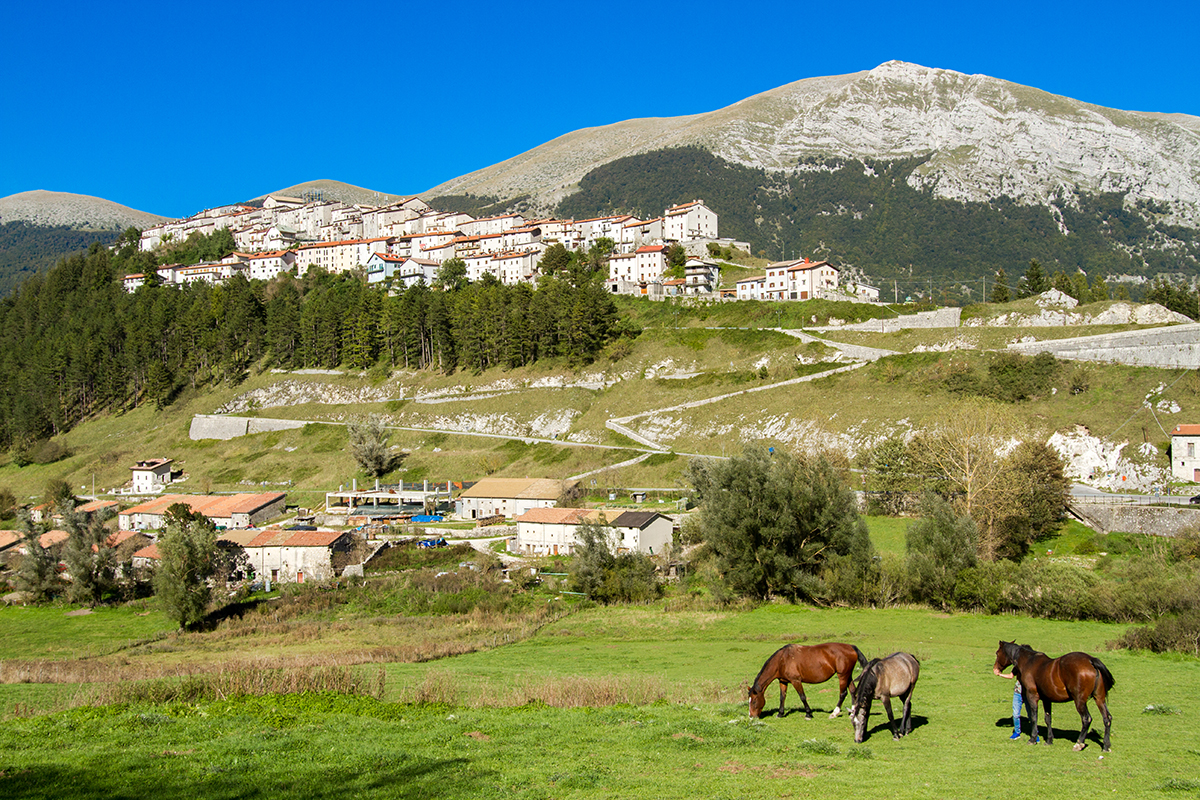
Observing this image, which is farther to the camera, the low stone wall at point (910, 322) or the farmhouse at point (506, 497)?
the low stone wall at point (910, 322)

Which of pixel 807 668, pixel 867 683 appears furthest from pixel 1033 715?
pixel 807 668

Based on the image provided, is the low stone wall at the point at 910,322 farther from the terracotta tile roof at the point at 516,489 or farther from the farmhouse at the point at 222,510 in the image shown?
the farmhouse at the point at 222,510

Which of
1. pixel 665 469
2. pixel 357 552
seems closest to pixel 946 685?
pixel 357 552

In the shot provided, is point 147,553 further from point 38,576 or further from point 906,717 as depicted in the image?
point 906,717

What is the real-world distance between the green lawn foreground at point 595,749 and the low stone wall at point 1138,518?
2543cm

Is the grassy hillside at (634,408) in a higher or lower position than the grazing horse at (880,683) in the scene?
higher

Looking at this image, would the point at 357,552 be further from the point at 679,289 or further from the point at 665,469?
the point at 679,289

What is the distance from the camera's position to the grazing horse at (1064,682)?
37.4 feet

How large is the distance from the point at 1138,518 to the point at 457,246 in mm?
111800

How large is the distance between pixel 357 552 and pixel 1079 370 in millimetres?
56045

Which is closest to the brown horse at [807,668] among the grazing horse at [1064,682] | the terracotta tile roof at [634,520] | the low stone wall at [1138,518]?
the grazing horse at [1064,682]

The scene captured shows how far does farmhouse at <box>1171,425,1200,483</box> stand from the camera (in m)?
46.8

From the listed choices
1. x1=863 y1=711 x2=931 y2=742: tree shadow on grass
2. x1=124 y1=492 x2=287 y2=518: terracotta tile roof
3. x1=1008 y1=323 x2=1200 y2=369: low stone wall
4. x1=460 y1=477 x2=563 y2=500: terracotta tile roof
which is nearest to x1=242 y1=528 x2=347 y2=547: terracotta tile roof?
x1=124 y1=492 x2=287 y2=518: terracotta tile roof

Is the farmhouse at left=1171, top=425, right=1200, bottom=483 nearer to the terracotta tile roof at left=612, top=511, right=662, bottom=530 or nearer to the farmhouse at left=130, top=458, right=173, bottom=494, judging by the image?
the terracotta tile roof at left=612, top=511, right=662, bottom=530
